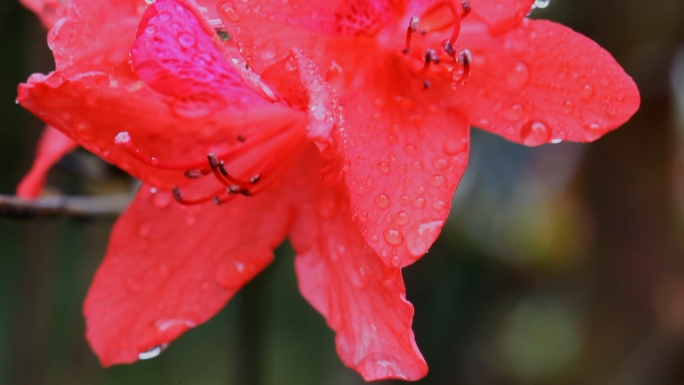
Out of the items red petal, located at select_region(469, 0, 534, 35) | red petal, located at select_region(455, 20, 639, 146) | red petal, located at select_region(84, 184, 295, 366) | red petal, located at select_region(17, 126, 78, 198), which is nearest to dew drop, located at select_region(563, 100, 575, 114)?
red petal, located at select_region(455, 20, 639, 146)

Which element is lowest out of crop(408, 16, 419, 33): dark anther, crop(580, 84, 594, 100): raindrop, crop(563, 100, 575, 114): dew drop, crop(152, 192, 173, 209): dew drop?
crop(152, 192, 173, 209): dew drop

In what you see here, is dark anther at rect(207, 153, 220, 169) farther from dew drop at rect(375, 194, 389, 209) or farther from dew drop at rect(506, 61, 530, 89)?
dew drop at rect(506, 61, 530, 89)

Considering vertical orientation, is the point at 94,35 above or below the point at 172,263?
above

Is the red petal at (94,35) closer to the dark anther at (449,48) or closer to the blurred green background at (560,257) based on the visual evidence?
the dark anther at (449,48)

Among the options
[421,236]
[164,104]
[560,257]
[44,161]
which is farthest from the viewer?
[560,257]

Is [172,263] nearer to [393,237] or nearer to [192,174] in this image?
[192,174]

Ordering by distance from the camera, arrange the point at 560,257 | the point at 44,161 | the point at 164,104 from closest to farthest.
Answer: the point at 164,104
the point at 44,161
the point at 560,257

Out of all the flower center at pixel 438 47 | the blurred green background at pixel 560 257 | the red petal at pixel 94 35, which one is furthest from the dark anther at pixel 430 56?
the blurred green background at pixel 560 257

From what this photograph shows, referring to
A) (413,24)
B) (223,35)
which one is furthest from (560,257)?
(223,35)
